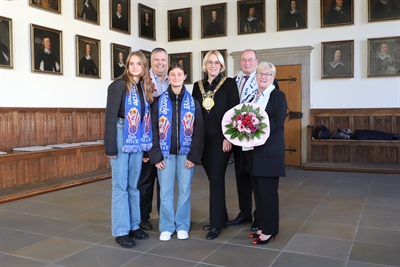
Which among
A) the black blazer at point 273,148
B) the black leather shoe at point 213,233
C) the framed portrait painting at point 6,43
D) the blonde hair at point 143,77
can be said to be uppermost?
the framed portrait painting at point 6,43

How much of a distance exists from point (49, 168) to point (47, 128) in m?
0.97

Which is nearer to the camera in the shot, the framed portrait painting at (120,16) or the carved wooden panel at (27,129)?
the carved wooden panel at (27,129)

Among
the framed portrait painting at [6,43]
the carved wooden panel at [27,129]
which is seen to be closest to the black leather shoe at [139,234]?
the carved wooden panel at [27,129]

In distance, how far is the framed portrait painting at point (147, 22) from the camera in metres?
9.84

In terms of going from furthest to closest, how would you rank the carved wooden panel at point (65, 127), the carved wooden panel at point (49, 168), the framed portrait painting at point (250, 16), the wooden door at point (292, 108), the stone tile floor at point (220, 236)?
1. the framed portrait painting at point (250, 16)
2. the wooden door at point (292, 108)
3. the carved wooden panel at point (65, 127)
4. the carved wooden panel at point (49, 168)
5. the stone tile floor at point (220, 236)

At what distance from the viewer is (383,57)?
8.46 meters

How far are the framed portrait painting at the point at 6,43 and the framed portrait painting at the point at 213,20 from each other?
16.3ft

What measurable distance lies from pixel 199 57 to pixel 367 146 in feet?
15.3

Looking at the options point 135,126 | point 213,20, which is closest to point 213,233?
point 135,126

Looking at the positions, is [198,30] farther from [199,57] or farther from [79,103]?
[79,103]

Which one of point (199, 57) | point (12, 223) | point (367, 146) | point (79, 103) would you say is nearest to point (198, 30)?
point (199, 57)

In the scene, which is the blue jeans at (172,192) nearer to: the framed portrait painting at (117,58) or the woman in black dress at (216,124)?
the woman in black dress at (216,124)

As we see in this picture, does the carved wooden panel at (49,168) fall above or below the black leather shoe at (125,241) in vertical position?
above

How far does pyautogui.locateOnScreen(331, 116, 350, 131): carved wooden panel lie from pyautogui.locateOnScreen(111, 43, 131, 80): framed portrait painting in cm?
501
